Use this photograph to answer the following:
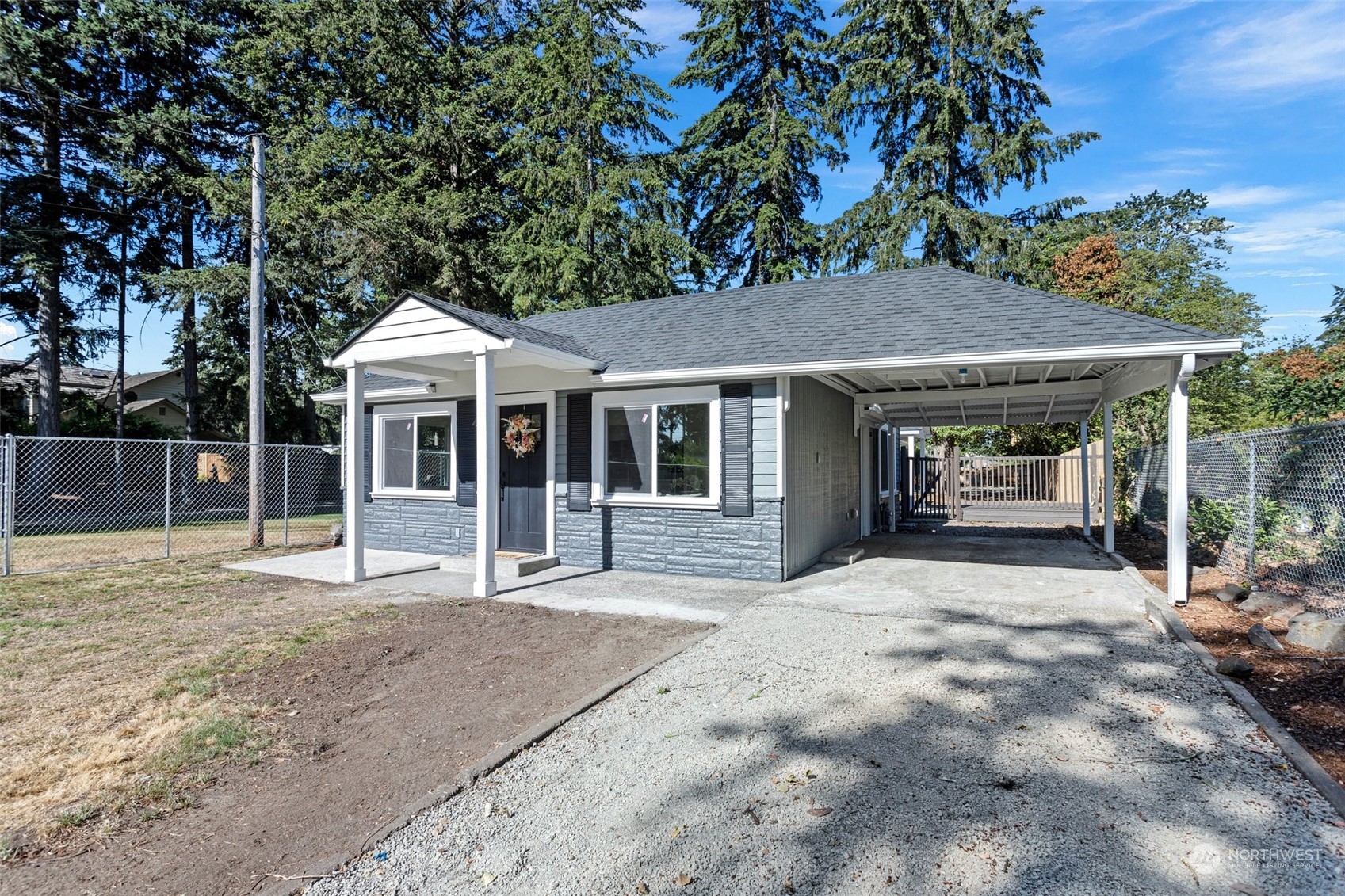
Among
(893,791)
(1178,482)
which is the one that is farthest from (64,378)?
(1178,482)

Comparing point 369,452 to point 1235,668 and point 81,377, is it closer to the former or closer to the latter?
point 1235,668

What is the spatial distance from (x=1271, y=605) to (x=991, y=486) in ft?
36.5

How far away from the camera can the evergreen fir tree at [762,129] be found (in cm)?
1942

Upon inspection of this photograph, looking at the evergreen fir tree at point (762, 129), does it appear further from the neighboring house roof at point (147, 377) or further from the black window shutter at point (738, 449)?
the neighboring house roof at point (147, 377)

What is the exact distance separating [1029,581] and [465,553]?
23.9ft

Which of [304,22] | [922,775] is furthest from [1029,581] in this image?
[304,22]

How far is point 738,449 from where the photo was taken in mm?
7496

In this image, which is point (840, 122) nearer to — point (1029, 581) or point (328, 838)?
point (1029, 581)

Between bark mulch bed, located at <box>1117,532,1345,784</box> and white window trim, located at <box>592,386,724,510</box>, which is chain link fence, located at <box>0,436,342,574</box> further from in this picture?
bark mulch bed, located at <box>1117,532,1345,784</box>

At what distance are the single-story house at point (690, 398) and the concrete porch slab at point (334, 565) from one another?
411 millimetres

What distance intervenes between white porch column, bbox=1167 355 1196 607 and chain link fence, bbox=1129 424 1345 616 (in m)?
0.82

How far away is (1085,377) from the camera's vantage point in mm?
9141

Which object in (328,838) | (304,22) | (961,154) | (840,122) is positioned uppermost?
(304,22)

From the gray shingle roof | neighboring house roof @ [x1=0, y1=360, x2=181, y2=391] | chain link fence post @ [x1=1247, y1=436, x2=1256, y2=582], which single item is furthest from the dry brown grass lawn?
neighboring house roof @ [x1=0, y1=360, x2=181, y2=391]
